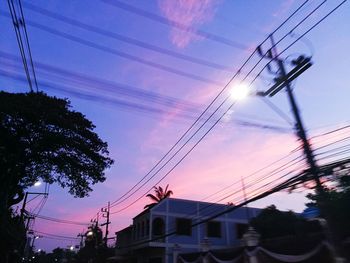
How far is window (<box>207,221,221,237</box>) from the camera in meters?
36.4

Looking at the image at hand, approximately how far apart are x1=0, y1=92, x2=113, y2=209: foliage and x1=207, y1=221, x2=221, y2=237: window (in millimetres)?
14748

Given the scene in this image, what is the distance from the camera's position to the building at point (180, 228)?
111 ft

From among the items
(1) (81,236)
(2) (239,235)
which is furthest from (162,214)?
(1) (81,236)

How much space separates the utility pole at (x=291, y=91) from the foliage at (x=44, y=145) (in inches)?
597

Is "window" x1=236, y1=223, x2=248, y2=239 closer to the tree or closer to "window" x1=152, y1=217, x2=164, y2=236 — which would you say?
"window" x1=152, y1=217, x2=164, y2=236

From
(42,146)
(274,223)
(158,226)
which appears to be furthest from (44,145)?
(274,223)

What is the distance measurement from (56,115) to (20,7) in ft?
56.7

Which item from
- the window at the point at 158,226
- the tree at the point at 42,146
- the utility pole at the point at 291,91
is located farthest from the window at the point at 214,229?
the utility pole at the point at 291,91

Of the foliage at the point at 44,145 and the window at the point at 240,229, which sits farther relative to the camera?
the window at the point at 240,229

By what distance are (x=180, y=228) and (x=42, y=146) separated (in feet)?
53.8

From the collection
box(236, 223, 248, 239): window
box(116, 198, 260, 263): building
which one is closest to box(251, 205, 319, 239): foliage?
box(236, 223, 248, 239): window

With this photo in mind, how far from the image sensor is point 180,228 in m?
34.0

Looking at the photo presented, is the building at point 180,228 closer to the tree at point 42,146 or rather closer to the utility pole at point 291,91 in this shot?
the tree at point 42,146

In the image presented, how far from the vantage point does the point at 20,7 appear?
696cm
